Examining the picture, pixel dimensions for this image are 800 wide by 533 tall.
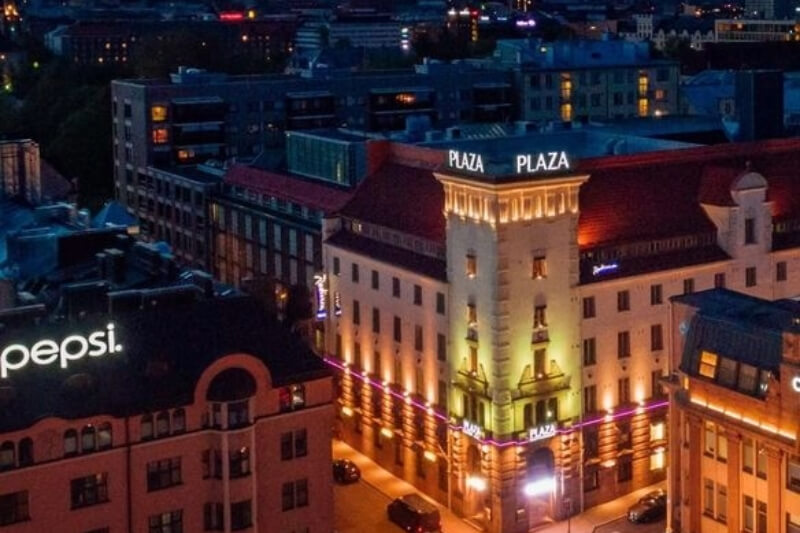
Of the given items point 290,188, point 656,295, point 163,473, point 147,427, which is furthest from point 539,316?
point 290,188

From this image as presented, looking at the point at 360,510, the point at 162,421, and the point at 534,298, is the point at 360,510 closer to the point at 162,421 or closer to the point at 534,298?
the point at 534,298

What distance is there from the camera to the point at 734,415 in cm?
7519

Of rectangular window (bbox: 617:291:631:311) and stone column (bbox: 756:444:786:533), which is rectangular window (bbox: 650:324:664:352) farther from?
stone column (bbox: 756:444:786:533)

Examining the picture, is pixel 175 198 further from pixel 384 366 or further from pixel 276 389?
pixel 276 389

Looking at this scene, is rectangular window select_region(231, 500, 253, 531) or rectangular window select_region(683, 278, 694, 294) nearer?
rectangular window select_region(231, 500, 253, 531)

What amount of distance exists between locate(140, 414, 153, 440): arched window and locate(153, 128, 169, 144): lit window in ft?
343

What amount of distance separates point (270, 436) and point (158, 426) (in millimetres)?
6447

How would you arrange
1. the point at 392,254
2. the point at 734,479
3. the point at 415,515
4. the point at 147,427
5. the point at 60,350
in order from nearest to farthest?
the point at 60,350, the point at 147,427, the point at 734,479, the point at 415,515, the point at 392,254

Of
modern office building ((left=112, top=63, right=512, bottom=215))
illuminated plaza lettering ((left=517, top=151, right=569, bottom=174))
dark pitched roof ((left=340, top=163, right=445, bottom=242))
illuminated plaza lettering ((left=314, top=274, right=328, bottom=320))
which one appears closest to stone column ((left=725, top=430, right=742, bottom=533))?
illuminated plaza lettering ((left=517, top=151, right=569, bottom=174))

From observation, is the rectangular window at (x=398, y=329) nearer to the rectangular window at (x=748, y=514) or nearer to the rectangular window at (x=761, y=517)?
the rectangular window at (x=748, y=514)

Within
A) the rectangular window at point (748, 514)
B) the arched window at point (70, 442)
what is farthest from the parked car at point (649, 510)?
the arched window at point (70, 442)

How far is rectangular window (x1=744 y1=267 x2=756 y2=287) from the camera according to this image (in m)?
103

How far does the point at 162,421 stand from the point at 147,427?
0.86 metres

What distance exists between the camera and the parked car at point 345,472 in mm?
103438
